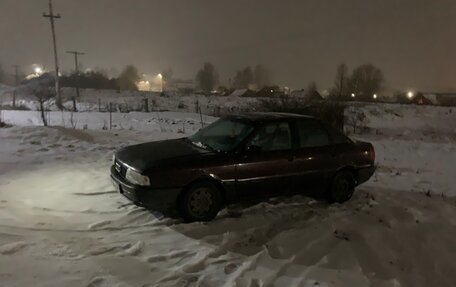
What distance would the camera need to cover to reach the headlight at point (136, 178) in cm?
557

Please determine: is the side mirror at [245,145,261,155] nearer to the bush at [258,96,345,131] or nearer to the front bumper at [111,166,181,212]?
the front bumper at [111,166,181,212]

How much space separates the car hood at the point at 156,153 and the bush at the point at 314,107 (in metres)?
10.2

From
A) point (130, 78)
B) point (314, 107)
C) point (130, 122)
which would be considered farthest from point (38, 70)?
point (314, 107)

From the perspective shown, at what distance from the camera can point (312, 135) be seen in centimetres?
698

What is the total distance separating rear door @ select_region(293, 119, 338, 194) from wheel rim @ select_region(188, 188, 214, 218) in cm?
153

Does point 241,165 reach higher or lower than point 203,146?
lower

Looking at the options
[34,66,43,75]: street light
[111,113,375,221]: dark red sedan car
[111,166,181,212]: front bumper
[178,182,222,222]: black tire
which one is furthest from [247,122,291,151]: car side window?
[34,66,43,75]: street light

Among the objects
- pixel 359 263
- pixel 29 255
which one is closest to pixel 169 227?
pixel 29 255

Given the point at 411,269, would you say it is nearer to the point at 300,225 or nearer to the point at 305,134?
the point at 300,225

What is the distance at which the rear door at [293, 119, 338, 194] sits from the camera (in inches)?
264

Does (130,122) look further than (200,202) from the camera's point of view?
Yes

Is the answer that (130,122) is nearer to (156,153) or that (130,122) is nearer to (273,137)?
(156,153)

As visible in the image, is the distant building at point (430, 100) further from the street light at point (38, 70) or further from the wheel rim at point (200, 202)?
the wheel rim at point (200, 202)

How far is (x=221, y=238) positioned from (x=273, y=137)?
6.29ft
